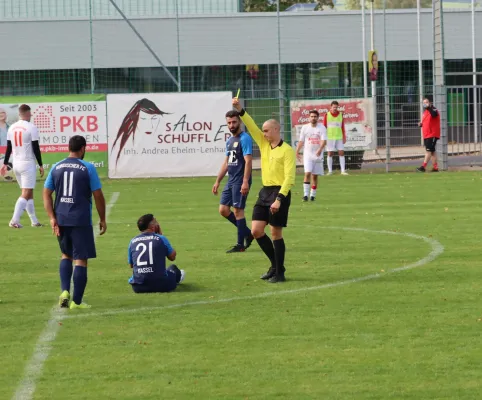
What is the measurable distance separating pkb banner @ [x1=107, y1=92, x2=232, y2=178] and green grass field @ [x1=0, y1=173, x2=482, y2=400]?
13.0m

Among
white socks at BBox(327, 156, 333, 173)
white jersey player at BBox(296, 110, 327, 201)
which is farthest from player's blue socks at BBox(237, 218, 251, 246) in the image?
white socks at BBox(327, 156, 333, 173)

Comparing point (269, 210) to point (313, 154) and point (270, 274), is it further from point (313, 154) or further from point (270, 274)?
point (313, 154)

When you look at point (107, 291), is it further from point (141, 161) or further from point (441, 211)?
point (141, 161)

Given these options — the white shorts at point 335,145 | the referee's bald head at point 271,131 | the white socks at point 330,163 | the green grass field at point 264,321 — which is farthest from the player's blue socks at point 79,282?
the white socks at point 330,163

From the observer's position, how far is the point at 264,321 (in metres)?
9.68

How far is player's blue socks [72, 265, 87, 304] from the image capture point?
10422 mm

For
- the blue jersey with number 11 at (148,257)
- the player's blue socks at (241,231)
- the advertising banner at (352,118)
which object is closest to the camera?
the blue jersey with number 11 at (148,257)

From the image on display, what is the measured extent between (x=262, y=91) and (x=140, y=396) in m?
34.1

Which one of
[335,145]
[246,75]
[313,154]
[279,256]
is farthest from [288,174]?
[246,75]

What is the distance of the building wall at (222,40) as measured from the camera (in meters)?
40.8

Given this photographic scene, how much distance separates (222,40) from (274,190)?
3113cm

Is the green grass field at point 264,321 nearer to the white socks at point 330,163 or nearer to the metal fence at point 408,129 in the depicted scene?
the white socks at point 330,163

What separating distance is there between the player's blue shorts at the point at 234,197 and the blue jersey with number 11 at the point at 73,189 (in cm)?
483

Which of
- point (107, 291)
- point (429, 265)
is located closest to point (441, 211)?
point (429, 265)
